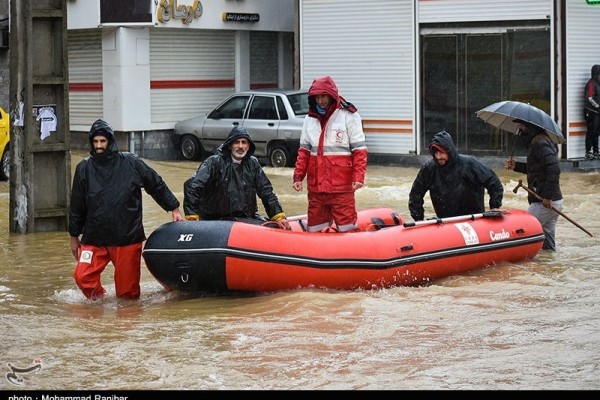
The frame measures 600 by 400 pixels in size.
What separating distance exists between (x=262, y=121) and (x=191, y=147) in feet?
7.95

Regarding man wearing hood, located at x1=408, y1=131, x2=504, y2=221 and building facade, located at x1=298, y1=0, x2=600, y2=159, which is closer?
man wearing hood, located at x1=408, y1=131, x2=504, y2=221

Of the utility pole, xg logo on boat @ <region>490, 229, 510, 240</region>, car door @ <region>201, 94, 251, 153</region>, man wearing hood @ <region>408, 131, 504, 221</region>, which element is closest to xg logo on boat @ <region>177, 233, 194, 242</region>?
man wearing hood @ <region>408, 131, 504, 221</region>

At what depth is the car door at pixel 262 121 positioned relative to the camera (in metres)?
24.3

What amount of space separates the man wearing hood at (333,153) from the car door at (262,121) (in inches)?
471

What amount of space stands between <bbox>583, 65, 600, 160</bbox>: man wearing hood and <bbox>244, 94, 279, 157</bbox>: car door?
566cm

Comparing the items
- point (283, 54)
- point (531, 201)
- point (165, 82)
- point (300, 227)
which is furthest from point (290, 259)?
point (283, 54)

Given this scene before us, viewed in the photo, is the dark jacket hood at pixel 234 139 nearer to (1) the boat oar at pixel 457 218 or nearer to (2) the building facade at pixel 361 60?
(1) the boat oar at pixel 457 218

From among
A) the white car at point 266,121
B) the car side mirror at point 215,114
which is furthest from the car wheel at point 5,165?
the car side mirror at point 215,114

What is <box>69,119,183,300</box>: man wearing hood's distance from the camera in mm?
11156

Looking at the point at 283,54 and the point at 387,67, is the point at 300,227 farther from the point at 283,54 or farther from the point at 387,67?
the point at 283,54

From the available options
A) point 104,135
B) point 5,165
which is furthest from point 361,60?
point 104,135

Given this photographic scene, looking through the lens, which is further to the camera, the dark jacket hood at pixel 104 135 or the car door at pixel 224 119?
the car door at pixel 224 119

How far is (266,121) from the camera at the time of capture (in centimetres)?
2444

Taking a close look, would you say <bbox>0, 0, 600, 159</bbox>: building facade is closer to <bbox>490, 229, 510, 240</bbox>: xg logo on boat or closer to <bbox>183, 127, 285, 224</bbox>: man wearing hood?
<bbox>490, 229, 510, 240</bbox>: xg logo on boat
